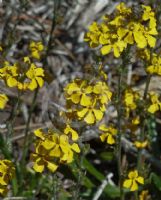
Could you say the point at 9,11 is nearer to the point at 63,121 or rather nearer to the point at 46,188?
the point at 46,188

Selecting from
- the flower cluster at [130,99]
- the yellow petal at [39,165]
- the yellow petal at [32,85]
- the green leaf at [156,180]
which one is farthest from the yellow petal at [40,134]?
the green leaf at [156,180]

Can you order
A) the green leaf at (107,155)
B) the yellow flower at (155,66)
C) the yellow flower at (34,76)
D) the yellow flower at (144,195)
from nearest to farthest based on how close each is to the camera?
the yellow flower at (34,76), the yellow flower at (155,66), the yellow flower at (144,195), the green leaf at (107,155)

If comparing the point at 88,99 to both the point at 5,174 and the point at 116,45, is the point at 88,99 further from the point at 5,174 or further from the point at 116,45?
the point at 5,174

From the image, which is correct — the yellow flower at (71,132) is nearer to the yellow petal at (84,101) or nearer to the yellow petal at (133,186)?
the yellow petal at (84,101)

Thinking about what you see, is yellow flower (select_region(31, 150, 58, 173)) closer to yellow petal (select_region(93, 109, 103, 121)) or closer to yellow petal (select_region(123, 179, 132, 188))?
yellow petal (select_region(93, 109, 103, 121))

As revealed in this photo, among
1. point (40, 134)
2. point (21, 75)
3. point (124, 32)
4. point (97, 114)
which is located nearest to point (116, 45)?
point (124, 32)

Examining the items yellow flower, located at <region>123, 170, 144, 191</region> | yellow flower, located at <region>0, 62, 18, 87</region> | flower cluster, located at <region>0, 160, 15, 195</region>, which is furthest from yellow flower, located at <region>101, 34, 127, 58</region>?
yellow flower, located at <region>123, 170, 144, 191</region>

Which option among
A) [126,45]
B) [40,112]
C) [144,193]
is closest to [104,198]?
[144,193]
